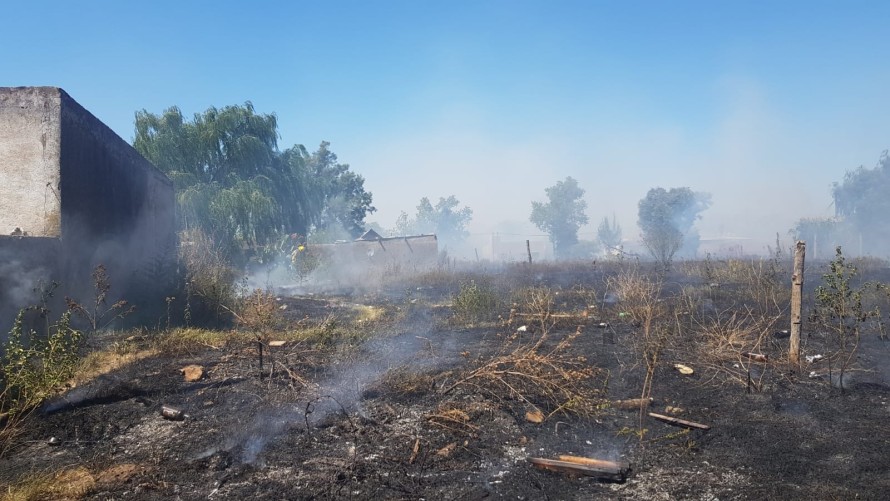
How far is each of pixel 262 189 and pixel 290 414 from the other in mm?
20793

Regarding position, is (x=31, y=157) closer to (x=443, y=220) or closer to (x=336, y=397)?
(x=336, y=397)

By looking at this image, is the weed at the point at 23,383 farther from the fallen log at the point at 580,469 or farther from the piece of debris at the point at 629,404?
the piece of debris at the point at 629,404

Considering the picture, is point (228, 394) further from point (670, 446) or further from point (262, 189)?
point (262, 189)

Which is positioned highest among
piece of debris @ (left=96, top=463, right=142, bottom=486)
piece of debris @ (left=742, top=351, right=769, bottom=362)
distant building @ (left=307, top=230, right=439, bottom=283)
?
distant building @ (left=307, top=230, right=439, bottom=283)

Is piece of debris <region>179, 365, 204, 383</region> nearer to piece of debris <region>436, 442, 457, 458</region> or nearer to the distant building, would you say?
piece of debris <region>436, 442, 457, 458</region>

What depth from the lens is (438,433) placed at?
4.50 meters

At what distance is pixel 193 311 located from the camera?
10.0m

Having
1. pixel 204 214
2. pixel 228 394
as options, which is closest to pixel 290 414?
pixel 228 394

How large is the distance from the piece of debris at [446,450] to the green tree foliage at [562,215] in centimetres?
4944

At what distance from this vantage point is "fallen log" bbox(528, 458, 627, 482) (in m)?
3.78

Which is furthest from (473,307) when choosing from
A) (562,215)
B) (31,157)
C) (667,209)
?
(562,215)

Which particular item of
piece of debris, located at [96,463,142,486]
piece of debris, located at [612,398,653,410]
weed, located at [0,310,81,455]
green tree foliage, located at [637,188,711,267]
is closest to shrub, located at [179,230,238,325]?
weed, located at [0,310,81,455]

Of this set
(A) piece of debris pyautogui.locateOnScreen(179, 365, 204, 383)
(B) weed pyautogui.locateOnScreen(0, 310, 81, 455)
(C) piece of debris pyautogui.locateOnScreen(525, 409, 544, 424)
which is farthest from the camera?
(A) piece of debris pyautogui.locateOnScreen(179, 365, 204, 383)

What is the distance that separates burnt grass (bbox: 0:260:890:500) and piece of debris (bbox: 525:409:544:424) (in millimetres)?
56
